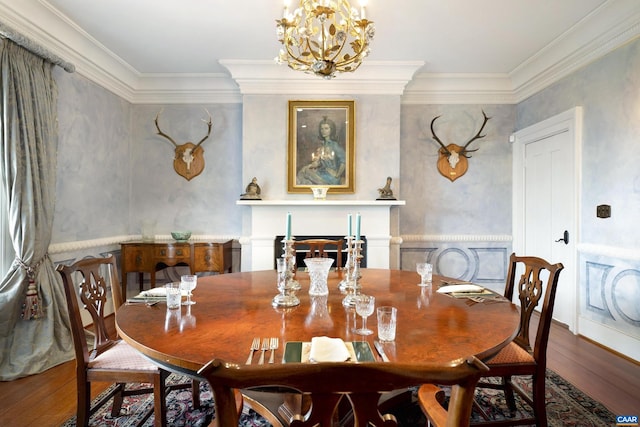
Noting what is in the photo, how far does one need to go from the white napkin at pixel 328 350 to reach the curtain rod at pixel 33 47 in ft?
9.47

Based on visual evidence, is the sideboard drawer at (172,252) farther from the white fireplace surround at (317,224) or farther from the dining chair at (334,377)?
the dining chair at (334,377)

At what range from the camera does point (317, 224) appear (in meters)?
3.91

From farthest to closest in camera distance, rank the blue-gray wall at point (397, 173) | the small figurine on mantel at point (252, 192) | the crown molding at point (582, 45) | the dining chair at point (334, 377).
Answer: the small figurine on mantel at point (252, 192) → the blue-gray wall at point (397, 173) → the crown molding at point (582, 45) → the dining chair at point (334, 377)

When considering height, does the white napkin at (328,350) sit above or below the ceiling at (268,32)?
below

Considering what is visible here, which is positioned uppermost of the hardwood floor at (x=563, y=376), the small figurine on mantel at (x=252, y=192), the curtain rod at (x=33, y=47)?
the curtain rod at (x=33, y=47)

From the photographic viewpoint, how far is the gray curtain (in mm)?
2418

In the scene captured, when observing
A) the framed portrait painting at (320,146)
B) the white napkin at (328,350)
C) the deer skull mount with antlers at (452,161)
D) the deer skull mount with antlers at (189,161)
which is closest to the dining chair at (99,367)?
the white napkin at (328,350)

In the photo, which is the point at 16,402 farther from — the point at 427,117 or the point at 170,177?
the point at 427,117

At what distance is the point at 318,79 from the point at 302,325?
3.15 metres

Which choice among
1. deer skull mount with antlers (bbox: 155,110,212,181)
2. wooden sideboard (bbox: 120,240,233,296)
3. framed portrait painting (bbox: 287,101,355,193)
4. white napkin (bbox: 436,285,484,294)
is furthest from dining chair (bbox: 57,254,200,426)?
deer skull mount with antlers (bbox: 155,110,212,181)

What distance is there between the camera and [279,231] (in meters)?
3.89

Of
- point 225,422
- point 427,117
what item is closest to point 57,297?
point 225,422

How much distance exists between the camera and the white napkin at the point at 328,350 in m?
0.99

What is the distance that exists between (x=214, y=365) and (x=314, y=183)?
3.41 m
